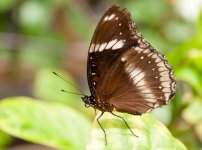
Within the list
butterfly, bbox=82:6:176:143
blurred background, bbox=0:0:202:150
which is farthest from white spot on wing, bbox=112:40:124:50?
blurred background, bbox=0:0:202:150

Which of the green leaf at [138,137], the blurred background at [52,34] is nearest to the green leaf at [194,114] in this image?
the green leaf at [138,137]

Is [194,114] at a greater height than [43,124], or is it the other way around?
[194,114]

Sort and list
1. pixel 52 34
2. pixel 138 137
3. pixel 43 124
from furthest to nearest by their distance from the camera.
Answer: pixel 52 34 < pixel 43 124 < pixel 138 137

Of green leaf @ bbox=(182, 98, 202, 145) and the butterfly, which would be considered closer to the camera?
the butterfly

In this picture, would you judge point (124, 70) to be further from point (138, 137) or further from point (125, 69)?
point (138, 137)

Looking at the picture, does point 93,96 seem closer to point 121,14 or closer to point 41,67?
point 121,14

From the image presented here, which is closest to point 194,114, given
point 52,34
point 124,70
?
point 124,70

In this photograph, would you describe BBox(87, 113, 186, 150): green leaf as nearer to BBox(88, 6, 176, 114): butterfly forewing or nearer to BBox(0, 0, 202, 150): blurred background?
BBox(88, 6, 176, 114): butterfly forewing
